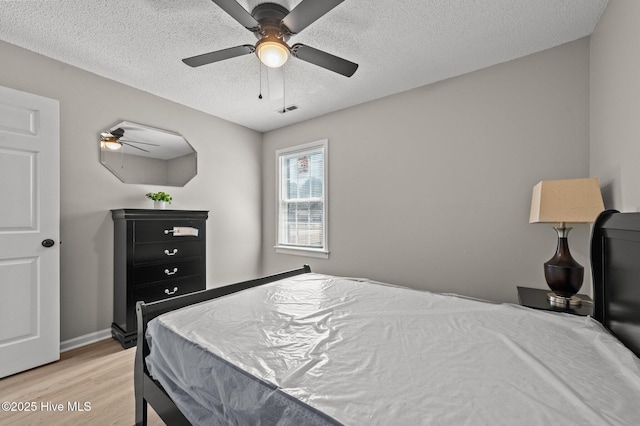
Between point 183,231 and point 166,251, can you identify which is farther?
point 183,231

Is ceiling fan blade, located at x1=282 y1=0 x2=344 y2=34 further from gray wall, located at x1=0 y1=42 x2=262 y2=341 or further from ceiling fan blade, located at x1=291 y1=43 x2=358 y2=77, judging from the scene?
gray wall, located at x1=0 y1=42 x2=262 y2=341

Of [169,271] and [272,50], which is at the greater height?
[272,50]

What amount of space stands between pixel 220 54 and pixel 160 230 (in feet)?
6.10

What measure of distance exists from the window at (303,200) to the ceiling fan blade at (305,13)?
6.61ft

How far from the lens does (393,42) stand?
219cm

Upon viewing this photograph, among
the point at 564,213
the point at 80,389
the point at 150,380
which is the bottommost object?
the point at 80,389

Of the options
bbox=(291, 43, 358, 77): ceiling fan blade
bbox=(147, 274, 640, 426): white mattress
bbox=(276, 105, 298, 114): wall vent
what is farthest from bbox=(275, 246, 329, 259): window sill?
bbox=(291, 43, 358, 77): ceiling fan blade

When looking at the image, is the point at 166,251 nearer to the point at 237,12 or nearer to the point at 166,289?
the point at 166,289

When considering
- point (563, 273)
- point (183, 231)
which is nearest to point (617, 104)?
point (563, 273)

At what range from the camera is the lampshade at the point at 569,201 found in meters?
1.57

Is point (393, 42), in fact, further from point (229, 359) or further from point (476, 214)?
point (229, 359)

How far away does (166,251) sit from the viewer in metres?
2.88

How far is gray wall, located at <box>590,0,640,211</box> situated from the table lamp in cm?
16

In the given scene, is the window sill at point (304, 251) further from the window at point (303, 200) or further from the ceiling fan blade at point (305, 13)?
the ceiling fan blade at point (305, 13)
